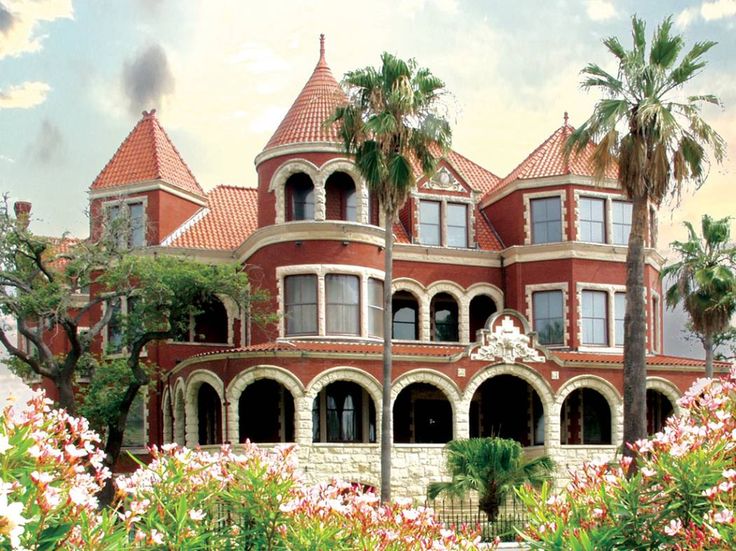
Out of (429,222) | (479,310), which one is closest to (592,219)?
(479,310)

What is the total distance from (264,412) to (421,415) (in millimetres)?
5828

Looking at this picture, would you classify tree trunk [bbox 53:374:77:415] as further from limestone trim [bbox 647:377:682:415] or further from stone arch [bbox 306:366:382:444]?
limestone trim [bbox 647:377:682:415]

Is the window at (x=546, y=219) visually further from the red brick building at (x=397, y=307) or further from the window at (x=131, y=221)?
the window at (x=131, y=221)

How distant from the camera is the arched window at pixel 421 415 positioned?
3931cm

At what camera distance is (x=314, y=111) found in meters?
40.5

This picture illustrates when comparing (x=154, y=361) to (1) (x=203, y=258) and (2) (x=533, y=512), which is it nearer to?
(1) (x=203, y=258)

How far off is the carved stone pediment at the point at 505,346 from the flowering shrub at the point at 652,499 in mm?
23740

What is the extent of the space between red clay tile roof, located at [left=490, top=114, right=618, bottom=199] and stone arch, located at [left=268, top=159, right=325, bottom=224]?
27.8 feet

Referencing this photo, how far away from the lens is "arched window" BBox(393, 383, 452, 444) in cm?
3931

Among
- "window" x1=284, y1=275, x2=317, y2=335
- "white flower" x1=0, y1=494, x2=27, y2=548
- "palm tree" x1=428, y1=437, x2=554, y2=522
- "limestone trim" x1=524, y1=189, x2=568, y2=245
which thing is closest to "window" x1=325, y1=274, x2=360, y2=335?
"window" x1=284, y1=275, x2=317, y2=335

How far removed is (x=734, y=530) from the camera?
436 inches

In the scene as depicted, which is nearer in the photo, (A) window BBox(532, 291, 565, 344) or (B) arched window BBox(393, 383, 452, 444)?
(B) arched window BBox(393, 383, 452, 444)

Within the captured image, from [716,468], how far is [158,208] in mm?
33005

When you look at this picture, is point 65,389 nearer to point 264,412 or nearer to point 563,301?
point 264,412
